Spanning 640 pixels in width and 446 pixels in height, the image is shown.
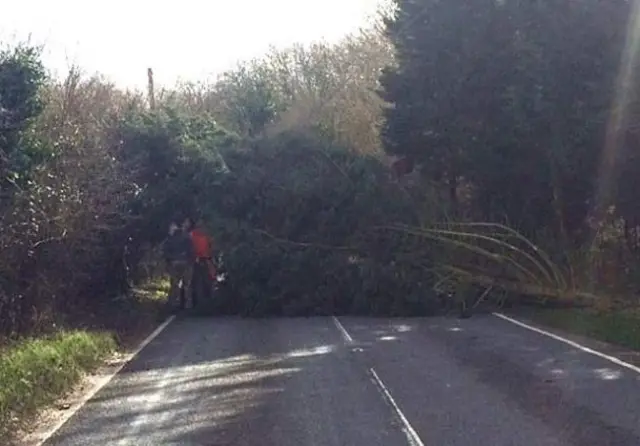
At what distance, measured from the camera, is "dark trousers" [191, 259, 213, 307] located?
100 feet

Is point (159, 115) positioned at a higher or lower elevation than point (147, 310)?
higher

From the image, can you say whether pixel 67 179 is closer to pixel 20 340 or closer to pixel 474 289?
pixel 20 340

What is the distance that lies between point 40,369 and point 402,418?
5.59m

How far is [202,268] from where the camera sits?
30781 millimetres

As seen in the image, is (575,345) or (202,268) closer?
(575,345)

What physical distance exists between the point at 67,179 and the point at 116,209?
3.29 meters

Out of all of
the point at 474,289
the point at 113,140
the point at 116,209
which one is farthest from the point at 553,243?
the point at 113,140

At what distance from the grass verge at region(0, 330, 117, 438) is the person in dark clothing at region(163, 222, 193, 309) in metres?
10.0

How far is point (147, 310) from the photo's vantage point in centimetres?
3055

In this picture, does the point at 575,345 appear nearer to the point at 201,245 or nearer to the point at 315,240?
the point at 315,240

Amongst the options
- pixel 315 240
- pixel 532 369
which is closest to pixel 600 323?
pixel 532 369

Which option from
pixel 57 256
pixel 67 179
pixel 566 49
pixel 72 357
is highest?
pixel 566 49

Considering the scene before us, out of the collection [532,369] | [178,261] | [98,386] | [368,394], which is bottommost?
[98,386]

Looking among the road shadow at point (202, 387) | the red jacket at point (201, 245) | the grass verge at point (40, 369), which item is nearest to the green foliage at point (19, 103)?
the grass verge at point (40, 369)
